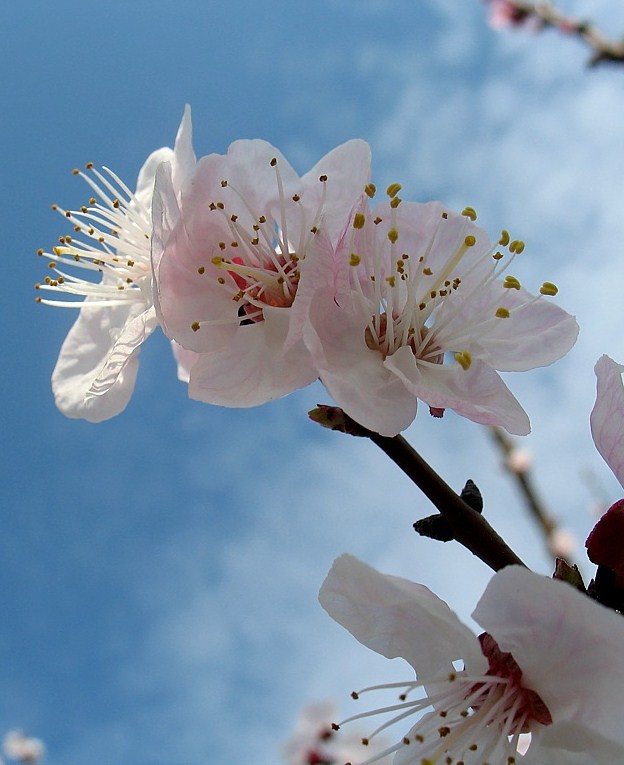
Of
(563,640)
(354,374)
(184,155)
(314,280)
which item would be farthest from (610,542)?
(184,155)

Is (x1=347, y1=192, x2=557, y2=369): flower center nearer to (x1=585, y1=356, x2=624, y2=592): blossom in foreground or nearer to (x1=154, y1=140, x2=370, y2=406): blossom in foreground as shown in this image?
(x1=154, y1=140, x2=370, y2=406): blossom in foreground

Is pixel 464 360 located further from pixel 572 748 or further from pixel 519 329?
pixel 572 748

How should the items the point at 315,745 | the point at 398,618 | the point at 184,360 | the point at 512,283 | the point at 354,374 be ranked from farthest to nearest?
1. the point at 315,745
2. the point at 184,360
3. the point at 512,283
4. the point at 354,374
5. the point at 398,618

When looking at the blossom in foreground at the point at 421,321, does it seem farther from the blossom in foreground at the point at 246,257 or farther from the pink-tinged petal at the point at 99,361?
the pink-tinged petal at the point at 99,361

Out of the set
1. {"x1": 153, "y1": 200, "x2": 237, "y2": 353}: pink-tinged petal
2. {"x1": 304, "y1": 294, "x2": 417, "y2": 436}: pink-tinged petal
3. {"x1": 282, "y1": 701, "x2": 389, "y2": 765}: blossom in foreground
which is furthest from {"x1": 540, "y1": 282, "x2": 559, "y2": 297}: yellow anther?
{"x1": 282, "y1": 701, "x2": 389, "y2": 765}: blossom in foreground

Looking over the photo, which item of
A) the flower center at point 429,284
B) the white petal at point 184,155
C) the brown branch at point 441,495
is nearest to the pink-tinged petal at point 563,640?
the brown branch at point 441,495

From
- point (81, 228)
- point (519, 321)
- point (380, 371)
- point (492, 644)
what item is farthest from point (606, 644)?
point (81, 228)

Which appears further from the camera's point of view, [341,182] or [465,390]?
[341,182]
